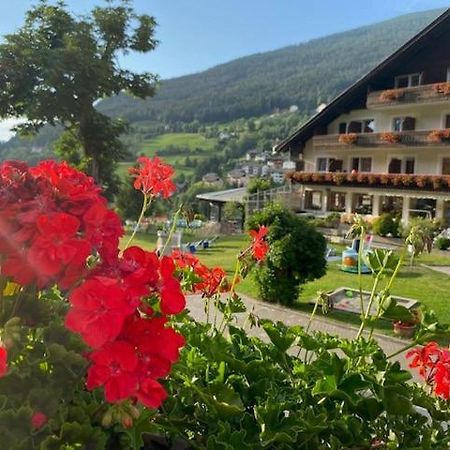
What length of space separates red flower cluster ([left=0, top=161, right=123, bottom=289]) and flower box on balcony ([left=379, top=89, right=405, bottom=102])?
81.8ft

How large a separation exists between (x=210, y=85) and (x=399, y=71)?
430 ft

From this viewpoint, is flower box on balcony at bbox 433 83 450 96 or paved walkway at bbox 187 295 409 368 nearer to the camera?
paved walkway at bbox 187 295 409 368

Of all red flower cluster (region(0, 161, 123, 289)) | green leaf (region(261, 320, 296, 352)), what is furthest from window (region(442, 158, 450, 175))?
red flower cluster (region(0, 161, 123, 289))

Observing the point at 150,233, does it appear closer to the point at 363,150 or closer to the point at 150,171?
the point at 363,150

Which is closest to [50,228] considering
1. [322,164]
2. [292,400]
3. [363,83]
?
[292,400]

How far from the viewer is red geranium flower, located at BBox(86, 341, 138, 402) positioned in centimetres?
81

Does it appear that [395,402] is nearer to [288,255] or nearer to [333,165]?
[288,255]

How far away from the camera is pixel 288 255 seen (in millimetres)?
9820

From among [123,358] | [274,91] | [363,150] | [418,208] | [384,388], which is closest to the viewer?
[123,358]

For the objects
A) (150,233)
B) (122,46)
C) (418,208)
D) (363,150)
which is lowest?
(150,233)

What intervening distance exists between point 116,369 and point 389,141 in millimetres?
25205

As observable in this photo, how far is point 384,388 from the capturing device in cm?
140

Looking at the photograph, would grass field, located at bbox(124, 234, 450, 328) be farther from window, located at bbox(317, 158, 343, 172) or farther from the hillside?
the hillside

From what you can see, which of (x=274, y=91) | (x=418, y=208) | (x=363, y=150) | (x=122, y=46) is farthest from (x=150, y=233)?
(x=274, y=91)
